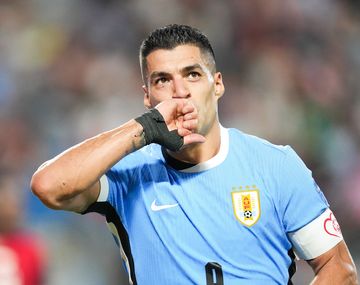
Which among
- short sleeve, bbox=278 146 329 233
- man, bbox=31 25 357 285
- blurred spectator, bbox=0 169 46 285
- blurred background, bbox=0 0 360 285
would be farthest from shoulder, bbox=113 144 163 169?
blurred background, bbox=0 0 360 285

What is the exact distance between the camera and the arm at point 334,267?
316 cm

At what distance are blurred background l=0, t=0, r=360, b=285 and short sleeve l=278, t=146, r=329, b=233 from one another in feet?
9.59

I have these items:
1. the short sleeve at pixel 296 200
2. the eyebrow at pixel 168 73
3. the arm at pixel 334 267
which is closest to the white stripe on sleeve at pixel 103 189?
the eyebrow at pixel 168 73

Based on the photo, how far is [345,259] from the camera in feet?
10.7

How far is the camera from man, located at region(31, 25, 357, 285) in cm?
314

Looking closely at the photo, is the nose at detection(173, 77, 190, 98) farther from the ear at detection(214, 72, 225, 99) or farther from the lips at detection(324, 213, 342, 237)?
the lips at detection(324, 213, 342, 237)

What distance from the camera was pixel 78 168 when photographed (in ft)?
9.80

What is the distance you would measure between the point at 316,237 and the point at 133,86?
4.26 m

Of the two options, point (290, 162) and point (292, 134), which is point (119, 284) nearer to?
point (292, 134)

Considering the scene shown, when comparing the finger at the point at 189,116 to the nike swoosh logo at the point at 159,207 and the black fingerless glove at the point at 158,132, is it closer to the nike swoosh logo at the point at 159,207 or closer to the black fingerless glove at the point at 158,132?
the black fingerless glove at the point at 158,132

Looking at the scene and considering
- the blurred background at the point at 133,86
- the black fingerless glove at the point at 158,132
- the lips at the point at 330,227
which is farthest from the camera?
the blurred background at the point at 133,86

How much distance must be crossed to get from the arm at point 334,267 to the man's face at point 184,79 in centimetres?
74

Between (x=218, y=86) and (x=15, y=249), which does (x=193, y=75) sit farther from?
(x=15, y=249)

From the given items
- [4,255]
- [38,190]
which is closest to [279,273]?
[38,190]
